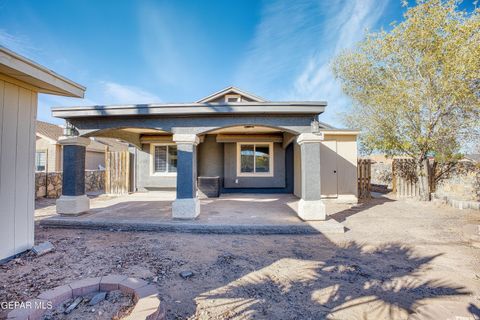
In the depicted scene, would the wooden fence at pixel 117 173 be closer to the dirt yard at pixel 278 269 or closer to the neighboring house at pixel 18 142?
the dirt yard at pixel 278 269

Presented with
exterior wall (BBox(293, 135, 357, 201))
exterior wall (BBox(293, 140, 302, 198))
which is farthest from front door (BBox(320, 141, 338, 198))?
exterior wall (BBox(293, 140, 302, 198))

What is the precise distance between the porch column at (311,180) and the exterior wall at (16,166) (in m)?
5.89

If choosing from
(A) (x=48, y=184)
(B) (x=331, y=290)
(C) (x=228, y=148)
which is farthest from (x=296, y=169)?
(A) (x=48, y=184)

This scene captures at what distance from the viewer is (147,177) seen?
432 inches

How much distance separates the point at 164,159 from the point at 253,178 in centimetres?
472

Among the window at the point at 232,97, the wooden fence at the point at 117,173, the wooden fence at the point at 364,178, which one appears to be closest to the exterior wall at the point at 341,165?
the wooden fence at the point at 364,178

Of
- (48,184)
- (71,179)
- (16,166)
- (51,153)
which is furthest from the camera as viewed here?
(51,153)

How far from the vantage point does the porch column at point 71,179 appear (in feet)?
20.1

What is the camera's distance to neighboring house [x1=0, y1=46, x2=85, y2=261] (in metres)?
3.44

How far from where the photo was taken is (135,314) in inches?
78.1

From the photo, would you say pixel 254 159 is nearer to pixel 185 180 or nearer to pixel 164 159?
pixel 164 159

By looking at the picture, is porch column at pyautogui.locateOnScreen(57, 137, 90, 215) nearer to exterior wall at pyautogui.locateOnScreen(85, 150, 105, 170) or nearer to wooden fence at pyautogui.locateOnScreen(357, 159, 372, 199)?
wooden fence at pyautogui.locateOnScreen(357, 159, 372, 199)

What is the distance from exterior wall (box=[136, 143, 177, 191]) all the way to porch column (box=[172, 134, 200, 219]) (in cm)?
522

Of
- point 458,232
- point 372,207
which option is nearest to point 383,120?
point 372,207
